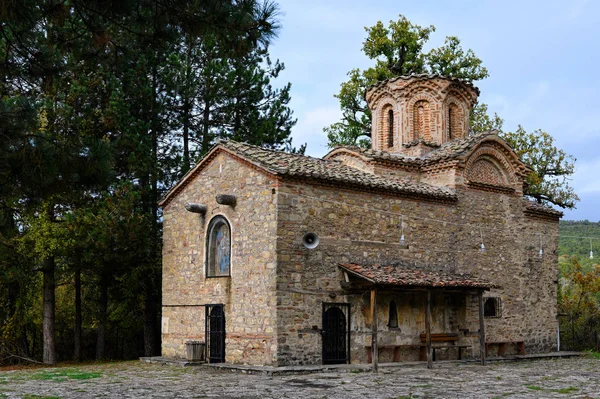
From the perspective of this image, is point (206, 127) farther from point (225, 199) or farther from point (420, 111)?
point (225, 199)

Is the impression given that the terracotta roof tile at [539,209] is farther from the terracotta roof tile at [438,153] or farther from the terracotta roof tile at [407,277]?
the terracotta roof tile at [407,277]

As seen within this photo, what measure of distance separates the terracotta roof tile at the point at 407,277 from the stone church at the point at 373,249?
2.0 inches

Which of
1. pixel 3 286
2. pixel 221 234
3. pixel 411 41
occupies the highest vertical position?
pixel 411 41

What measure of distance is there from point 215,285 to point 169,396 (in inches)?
231

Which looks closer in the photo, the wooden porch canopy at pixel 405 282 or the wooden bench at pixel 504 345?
the wooden porch canopy at pixel 405 282

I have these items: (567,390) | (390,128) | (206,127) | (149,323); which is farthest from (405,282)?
(206,127)

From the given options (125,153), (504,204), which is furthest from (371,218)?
(125,153)

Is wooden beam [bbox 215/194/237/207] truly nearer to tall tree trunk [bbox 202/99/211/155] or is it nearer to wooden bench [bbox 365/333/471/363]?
wooden bench [bbox 365/333/471/363]

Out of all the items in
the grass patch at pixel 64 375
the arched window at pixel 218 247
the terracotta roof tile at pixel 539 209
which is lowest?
the grass patch at pixel 64 375

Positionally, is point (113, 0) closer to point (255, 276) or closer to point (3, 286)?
point (255, 276)

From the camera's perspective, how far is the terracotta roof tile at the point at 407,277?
14.4 metres

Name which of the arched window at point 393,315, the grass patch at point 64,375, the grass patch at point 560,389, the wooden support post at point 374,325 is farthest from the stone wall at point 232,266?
the grass patch at point 560,389

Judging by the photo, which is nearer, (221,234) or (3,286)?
(221,234)

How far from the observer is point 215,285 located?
16.1 m
